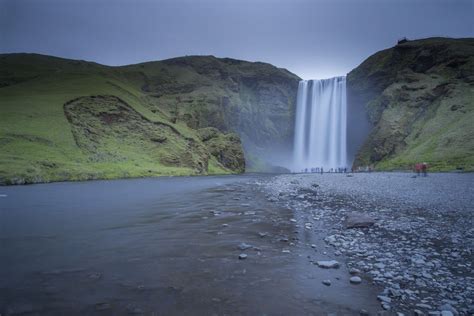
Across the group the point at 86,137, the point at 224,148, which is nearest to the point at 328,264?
the point at 86,137

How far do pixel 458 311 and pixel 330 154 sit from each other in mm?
106578

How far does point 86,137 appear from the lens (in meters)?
62.4

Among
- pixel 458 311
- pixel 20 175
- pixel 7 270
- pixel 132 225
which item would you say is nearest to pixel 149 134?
pixel 20 175

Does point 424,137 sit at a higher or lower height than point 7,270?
higher

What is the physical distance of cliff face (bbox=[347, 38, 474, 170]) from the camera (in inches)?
2249

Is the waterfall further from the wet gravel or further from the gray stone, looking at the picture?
the gray stone

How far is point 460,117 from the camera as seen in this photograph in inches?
2518

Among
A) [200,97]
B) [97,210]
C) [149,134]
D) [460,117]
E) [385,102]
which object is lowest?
[97,210]

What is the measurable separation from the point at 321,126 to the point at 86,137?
8705cm

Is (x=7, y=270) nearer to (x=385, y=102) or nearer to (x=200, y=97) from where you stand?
(x=385, y=102)

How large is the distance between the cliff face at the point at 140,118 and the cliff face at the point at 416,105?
4395cm

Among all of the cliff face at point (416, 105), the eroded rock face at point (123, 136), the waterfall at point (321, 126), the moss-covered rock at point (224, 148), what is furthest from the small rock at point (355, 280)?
the waterfall at point (321, 126)

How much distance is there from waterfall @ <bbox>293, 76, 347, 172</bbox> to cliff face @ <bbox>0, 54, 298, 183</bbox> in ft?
48.6

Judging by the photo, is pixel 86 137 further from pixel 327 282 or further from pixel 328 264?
pixel 327 282
